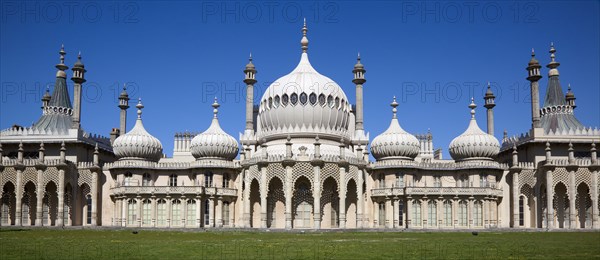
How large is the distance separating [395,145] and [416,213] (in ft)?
24.3

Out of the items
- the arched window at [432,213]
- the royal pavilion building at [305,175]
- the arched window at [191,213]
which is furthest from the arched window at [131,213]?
the arched window at [432,213]

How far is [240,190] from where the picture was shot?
7412cm

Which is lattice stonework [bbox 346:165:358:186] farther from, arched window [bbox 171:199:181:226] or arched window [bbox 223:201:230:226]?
arched window [bbox 171:199:181:226]

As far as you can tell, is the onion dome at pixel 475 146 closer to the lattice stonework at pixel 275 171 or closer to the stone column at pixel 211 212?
the lattice stonework at pixel 275 171

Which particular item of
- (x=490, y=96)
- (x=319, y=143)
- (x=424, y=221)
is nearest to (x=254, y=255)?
(x=319, y=143)

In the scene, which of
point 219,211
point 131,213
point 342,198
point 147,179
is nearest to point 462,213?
point 342,198

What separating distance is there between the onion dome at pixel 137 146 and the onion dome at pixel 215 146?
4371 millimetres

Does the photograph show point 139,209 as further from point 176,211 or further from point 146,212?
point 176,211

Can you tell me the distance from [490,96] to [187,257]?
201ft

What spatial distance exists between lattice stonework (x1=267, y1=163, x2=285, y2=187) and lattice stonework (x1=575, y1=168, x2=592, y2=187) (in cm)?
A: 2944

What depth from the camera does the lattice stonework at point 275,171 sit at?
6876cm

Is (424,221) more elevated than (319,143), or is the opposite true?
(319,143)

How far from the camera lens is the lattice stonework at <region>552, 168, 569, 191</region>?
71375 mm

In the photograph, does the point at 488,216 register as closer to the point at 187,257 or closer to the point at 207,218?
the point at 207,218
